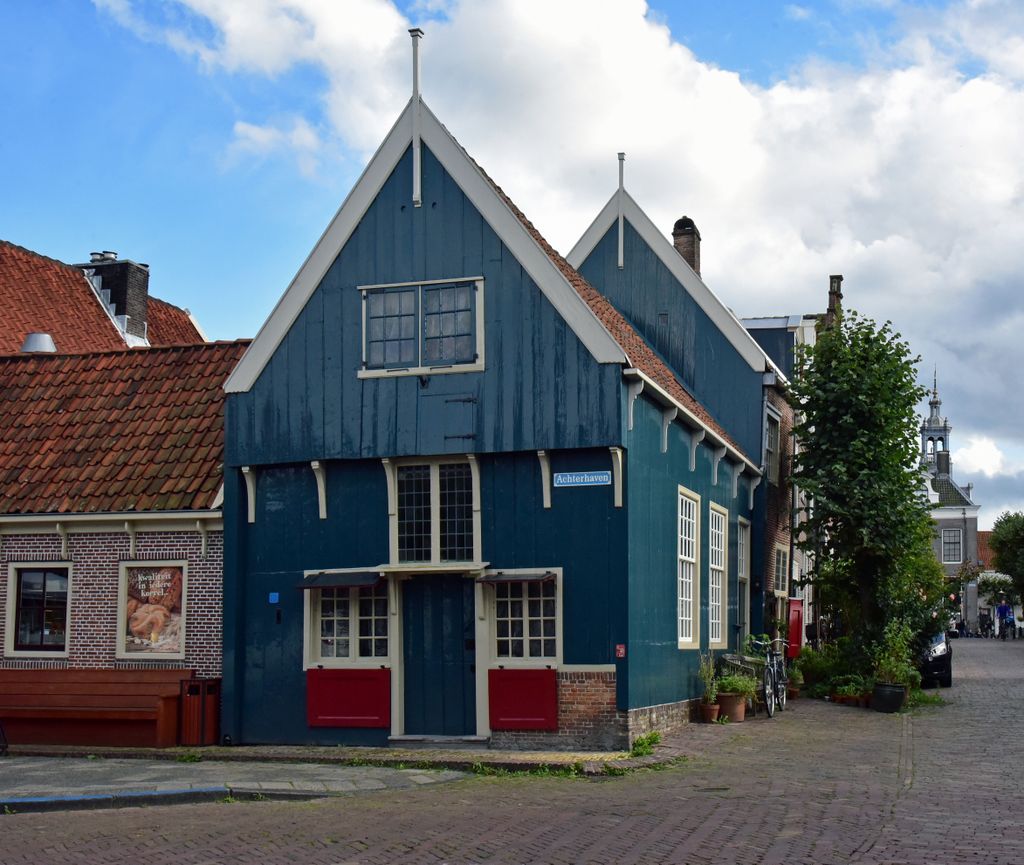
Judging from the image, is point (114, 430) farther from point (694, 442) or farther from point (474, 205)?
point (694, 442)

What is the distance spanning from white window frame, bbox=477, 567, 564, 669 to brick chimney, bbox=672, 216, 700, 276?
13010 mm

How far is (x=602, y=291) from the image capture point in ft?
88.4

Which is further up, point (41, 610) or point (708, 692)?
point (41, 610)

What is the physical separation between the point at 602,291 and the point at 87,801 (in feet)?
52.2

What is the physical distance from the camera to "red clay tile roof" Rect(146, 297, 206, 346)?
3972cm

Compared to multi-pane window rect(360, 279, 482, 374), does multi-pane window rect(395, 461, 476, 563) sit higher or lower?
lower

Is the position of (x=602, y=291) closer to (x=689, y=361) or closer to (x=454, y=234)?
(x=689, y=361)

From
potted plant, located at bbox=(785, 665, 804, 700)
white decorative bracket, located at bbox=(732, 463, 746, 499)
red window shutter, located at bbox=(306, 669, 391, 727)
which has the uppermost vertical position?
white decorative bracket, located at bbox=(732, 463, 746, 499)

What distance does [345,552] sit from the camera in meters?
18.9

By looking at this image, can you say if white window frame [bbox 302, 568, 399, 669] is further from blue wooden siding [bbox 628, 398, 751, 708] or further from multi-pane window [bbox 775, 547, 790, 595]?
multi-pane window [bbox 775, 547, 790, 595]

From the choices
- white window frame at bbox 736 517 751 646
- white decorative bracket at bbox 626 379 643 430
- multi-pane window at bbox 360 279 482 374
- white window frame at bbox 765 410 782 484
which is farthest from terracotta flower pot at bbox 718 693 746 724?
multi-pane window at bbox 360 279 482 374

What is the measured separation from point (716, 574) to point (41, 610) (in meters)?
11.1

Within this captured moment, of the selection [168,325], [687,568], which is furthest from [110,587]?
[168,325]

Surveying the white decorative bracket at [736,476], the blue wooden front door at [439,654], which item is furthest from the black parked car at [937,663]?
the blue wooden front door at [439,654]
